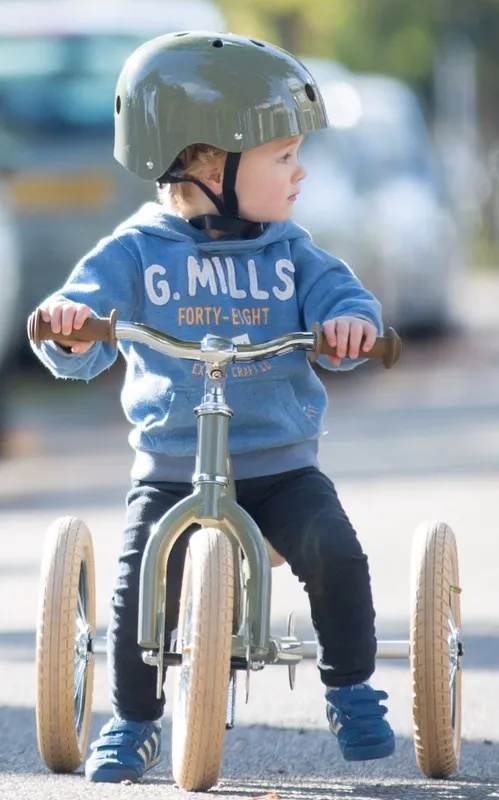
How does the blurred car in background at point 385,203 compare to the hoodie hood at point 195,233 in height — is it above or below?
above

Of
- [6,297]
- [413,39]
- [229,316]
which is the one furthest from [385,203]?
[413,39]

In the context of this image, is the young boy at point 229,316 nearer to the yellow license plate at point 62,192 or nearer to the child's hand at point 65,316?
the child's hand at point 65,316

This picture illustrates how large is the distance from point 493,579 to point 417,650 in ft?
10.9

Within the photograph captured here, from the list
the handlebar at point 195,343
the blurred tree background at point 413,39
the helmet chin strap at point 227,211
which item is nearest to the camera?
the handlebar at point 195,343

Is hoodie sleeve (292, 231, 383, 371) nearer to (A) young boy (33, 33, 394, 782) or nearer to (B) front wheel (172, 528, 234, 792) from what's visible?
(A) young boy (33, 33, 394, 782)

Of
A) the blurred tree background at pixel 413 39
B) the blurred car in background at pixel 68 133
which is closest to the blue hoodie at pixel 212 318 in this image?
the blurred car in background at pixel 68 133

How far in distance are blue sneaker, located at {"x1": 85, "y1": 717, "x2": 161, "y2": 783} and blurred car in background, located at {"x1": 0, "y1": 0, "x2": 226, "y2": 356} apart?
10188 millimetres

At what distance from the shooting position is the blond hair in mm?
4945

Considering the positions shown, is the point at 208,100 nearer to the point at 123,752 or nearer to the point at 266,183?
the point at 266,183

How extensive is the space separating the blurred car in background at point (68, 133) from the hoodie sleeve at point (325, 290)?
990 centimetres

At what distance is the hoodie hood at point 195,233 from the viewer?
16.0 feet

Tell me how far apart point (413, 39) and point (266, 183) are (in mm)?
41863

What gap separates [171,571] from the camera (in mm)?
4707

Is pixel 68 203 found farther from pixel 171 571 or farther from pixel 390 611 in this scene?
pixel 171 571
